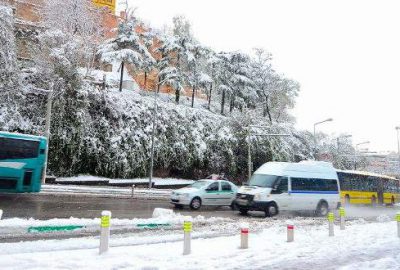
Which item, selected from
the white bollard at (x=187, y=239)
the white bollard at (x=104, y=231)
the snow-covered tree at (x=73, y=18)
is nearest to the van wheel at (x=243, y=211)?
the white bollard at (x=187, y=239)

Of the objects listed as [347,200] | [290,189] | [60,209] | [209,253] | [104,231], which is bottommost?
[209,253]

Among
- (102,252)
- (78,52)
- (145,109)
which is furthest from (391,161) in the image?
(102,252)

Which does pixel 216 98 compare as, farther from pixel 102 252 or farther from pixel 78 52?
pixel 102 252

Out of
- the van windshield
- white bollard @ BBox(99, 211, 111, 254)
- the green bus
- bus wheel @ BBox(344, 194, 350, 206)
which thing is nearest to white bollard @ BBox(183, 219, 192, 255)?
white bollard @ BBox(99, 211, 111, 254)

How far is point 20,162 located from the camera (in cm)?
1958

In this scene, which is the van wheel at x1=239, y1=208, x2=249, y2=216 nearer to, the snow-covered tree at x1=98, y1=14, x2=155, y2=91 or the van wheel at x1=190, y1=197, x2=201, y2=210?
the van wheel at x1=190, y1=197, x2=201, y2=210

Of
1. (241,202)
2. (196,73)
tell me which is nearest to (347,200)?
(241,202)

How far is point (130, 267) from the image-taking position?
7.49m

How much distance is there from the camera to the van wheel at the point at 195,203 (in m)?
20.3

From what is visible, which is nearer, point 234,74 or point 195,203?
point 195,203

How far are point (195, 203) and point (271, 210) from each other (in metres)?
3.99

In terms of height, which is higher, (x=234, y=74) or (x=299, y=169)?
(x=234, y=74)

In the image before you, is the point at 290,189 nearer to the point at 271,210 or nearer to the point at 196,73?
the point at 271,210

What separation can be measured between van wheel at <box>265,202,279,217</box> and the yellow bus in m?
13.2
